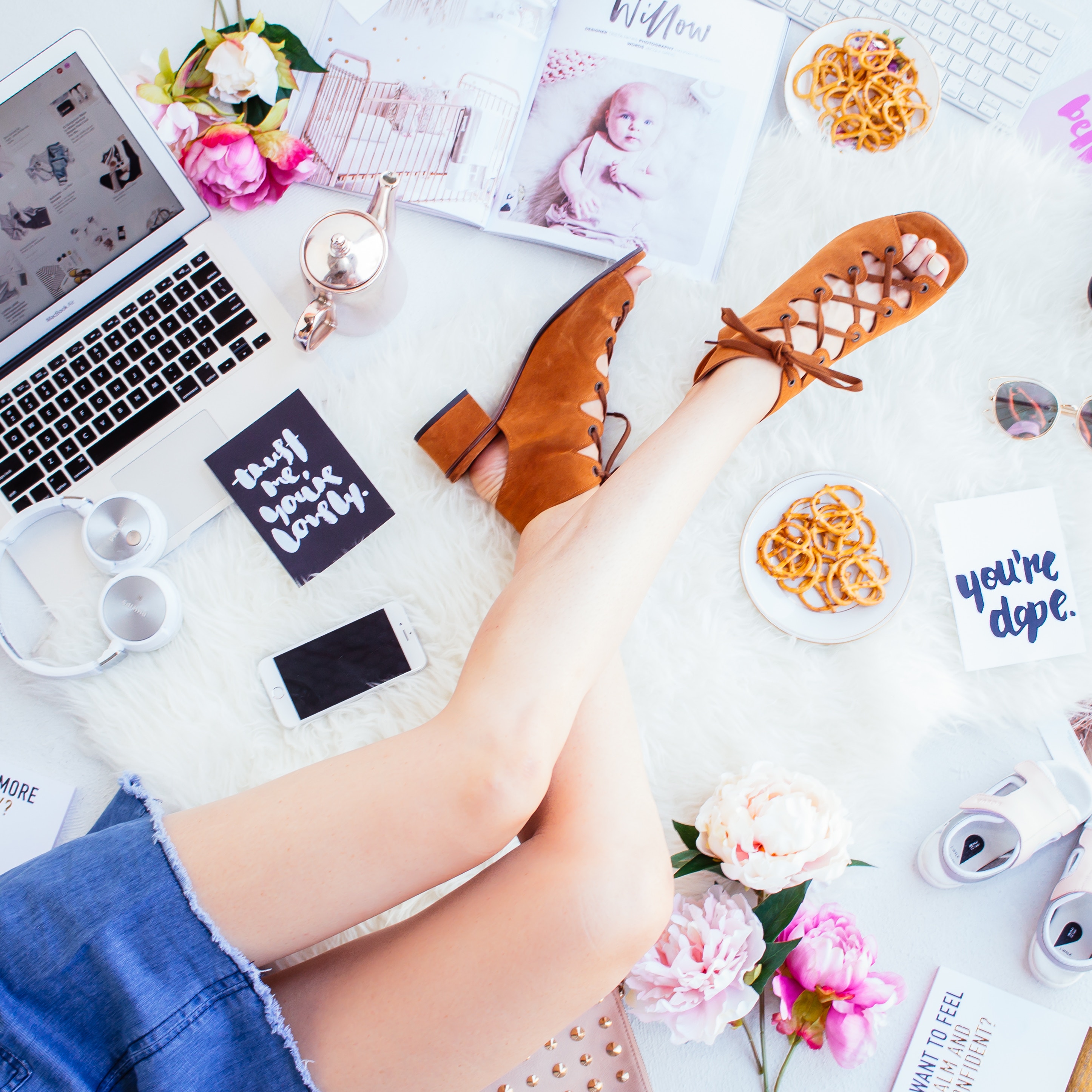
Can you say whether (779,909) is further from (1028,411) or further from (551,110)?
(551,110)

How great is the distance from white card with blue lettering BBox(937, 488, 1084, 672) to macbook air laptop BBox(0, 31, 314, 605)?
2.63ft

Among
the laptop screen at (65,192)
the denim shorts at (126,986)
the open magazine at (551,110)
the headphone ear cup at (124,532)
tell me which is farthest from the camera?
the open magazine at (551,110)

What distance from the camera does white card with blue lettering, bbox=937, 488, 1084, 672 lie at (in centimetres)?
86

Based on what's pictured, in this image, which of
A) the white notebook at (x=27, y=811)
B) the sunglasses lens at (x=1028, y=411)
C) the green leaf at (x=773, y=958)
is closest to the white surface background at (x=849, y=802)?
the white notebook at (x=27, y=811)

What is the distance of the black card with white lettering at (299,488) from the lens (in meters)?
0.79

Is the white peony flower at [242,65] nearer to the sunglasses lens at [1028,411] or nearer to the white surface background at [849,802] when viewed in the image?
the white surface background at [849,802]

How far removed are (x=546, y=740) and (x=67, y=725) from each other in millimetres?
564

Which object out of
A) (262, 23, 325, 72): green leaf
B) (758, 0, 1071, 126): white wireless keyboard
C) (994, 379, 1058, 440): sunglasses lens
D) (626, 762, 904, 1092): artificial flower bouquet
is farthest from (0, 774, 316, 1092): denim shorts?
(758, 0, 1071, 126): white wireless keyboard

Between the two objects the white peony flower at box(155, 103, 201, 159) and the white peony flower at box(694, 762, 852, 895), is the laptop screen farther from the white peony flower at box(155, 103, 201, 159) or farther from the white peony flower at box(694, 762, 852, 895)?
the white peony flower at box(694, 762, 852, 895)

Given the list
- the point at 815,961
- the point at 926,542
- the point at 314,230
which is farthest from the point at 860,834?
the point at 314,230

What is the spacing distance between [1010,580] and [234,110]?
3.43 feet

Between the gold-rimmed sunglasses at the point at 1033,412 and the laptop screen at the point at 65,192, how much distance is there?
0.95 m

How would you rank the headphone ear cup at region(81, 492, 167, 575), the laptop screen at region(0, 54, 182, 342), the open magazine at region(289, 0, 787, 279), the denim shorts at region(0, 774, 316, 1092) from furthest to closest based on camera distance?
1. the open magazine at region(289, 0, 787, 279)
2. the headphone ear cup at region(81, 492, 167, 575)
3. the laptop screen at region(0, 54, 182, 342)
4. the denim shorts at region(0, 774, 316, 1092)

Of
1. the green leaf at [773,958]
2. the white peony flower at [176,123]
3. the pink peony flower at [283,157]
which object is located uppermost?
the white peony flower at [176,123]
